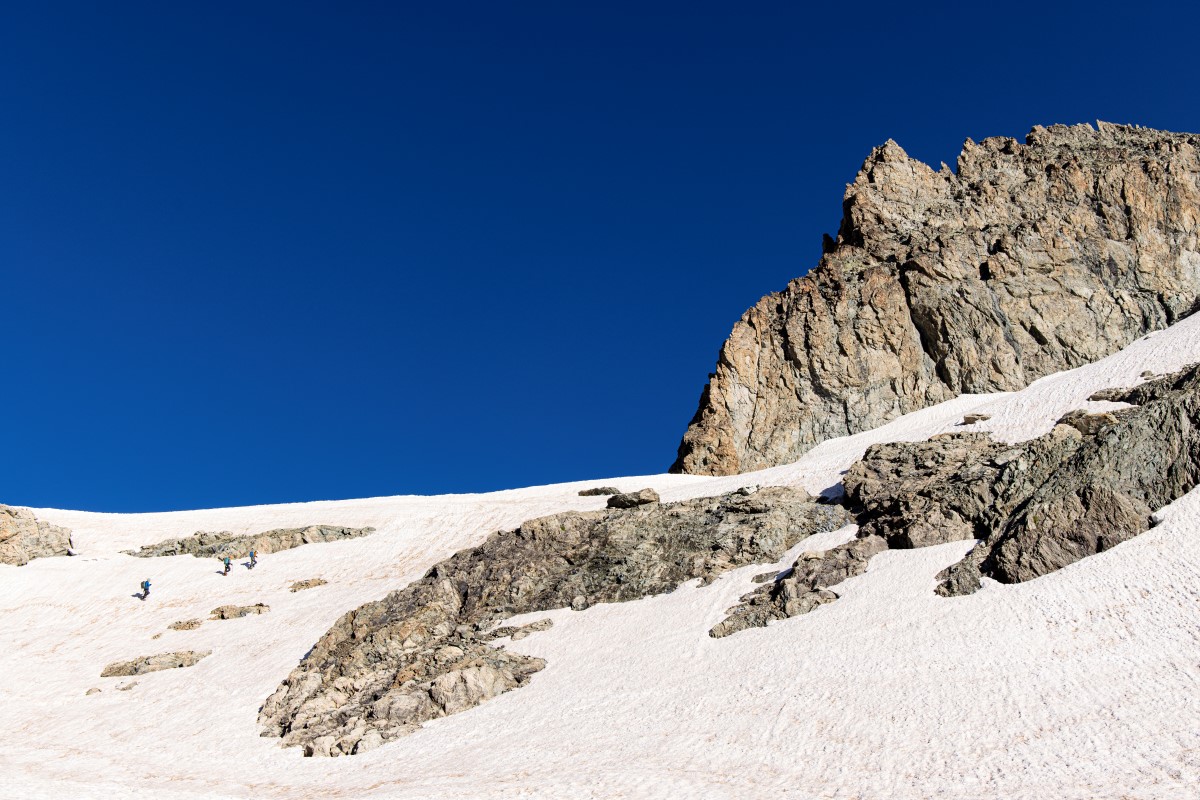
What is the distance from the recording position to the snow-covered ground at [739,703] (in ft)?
50.8

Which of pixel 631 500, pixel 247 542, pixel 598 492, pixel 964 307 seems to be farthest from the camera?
pixel 964 307

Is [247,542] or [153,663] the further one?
[247,542]

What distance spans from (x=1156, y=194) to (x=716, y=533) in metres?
56.0

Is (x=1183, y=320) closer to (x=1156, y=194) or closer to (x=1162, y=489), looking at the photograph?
(x=1156, y=194)

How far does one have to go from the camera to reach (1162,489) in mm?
24531

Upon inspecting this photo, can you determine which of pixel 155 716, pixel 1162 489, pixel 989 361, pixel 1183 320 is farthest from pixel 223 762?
pixel 1183 320

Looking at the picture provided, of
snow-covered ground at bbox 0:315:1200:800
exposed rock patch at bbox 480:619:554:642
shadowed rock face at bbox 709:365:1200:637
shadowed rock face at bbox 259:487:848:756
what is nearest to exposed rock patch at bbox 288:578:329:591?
snow-covered ground at bbox 0:315:1200:800

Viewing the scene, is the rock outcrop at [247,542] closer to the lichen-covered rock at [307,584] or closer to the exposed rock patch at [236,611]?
the lichen-covered rock at [307,584]

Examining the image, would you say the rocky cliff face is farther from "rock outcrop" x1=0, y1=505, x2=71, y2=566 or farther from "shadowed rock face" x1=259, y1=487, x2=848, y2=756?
"rock outcrop" x1=0, y1=505, x2=71, y2=566

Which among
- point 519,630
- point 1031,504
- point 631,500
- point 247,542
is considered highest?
point 247,542

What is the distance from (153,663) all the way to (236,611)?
579cm

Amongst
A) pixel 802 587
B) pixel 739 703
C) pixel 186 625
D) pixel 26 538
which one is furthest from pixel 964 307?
pixel 26 538

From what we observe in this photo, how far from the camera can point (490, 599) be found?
33.9 m

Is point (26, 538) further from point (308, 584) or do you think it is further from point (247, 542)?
point (308, 584)
